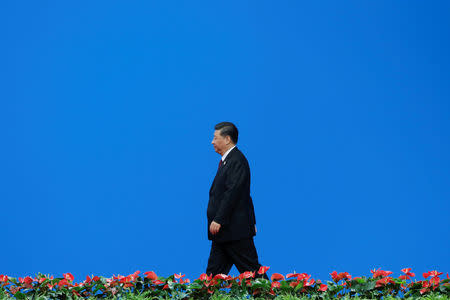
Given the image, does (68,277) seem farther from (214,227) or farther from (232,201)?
(232,201)

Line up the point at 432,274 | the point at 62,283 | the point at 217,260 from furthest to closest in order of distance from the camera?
the point at 217,260, the point at 432,274, the point at 62,283

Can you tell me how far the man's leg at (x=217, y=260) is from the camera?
198 inches

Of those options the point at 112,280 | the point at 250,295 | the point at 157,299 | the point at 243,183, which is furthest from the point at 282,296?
the point at 243,183

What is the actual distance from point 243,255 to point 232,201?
1.52 ft

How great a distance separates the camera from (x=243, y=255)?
16.4 ft

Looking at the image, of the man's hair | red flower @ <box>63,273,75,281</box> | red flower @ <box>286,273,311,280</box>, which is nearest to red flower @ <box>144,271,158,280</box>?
red flower @ <box>63,273,75,281</box>

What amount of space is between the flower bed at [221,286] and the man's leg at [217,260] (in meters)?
1.04

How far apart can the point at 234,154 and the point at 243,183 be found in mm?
271

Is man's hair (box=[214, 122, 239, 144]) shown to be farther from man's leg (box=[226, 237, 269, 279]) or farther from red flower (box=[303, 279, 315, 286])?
red flower (box=[303, 279, 315, 286])

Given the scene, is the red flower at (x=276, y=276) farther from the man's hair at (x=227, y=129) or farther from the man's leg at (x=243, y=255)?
the man's hair at (x=227, y=129)

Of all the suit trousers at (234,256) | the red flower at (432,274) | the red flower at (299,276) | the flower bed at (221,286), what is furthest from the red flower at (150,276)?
the red flower at (432,274)

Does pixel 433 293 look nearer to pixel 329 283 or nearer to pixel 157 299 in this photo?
pixel 329 283

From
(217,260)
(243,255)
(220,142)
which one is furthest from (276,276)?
(220,142)

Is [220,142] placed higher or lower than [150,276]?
higher
